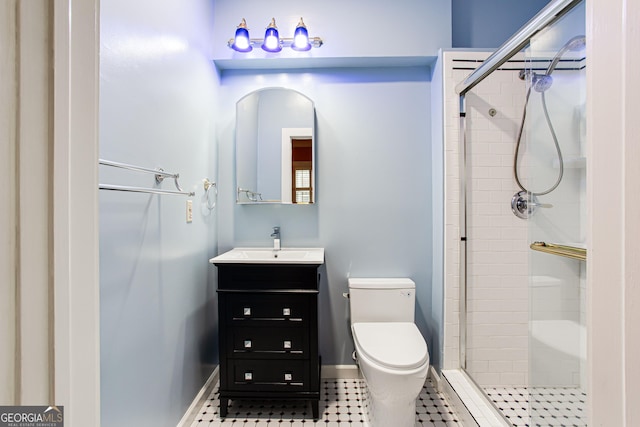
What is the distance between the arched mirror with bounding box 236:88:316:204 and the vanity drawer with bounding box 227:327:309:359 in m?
0.83

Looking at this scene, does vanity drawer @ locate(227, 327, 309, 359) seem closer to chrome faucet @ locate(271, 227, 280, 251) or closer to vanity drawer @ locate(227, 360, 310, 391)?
vanity drawer @ locate(227, 360, 310, 391)

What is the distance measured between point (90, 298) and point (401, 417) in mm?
1433

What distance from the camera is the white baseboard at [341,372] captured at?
6.38ft

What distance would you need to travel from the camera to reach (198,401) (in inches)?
62.4

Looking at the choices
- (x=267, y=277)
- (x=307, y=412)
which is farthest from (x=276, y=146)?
(x=307, y=412)

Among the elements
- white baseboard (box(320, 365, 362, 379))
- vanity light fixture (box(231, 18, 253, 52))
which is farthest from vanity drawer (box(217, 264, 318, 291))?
vanity light fixture (box(231, 18, 253, 52))

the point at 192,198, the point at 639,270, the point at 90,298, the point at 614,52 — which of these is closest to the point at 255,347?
the point at 192,198

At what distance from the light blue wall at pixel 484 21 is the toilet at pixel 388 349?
174cm

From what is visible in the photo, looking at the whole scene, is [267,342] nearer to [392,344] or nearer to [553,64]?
[392,344]

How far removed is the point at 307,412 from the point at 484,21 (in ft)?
9.14

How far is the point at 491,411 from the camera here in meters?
1.47

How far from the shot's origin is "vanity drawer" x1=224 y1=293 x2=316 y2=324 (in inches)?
60.9

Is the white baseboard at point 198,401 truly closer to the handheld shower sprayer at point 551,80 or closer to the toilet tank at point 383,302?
the toilet tank at point 383,302

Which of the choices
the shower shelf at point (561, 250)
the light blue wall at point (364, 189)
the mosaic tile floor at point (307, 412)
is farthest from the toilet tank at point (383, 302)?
the shower shelf at point (561, 250)
